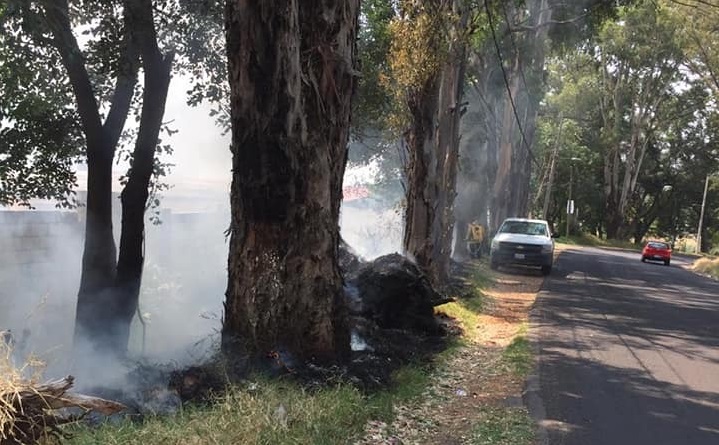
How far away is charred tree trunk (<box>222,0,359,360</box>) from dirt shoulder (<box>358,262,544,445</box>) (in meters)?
1.13

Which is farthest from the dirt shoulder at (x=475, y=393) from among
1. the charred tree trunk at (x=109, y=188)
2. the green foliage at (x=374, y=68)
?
the charred tree trunk at (x=109, y=188)

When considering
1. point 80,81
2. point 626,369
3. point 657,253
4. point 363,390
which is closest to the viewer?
point 363,390

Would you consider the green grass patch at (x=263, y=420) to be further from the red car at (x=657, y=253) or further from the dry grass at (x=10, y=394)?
the red car at (x=657, y=253)

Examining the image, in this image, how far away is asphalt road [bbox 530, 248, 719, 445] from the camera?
607cm

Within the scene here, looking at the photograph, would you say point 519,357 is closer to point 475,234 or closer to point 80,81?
point 80,81

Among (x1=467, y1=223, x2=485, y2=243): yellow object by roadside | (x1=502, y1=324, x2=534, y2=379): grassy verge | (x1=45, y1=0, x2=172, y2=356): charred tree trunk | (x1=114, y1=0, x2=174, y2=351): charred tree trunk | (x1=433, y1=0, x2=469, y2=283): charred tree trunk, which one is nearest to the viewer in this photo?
(x1=502, y1=324, x2=534, y2=379): grassy verge

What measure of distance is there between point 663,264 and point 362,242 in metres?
17.6

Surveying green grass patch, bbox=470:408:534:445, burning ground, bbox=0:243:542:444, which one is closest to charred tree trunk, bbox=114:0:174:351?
burning ground, bbox=0:243:542:444

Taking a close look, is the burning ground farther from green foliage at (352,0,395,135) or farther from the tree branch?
green foliage at (352,0,395,135)

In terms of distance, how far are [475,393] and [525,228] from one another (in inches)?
665

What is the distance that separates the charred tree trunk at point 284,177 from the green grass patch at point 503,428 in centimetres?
152

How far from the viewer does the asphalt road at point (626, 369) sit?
607cm

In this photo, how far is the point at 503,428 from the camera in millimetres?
6012

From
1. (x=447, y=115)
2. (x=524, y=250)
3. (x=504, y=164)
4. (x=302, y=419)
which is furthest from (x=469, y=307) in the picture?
(x=504, y=164)
